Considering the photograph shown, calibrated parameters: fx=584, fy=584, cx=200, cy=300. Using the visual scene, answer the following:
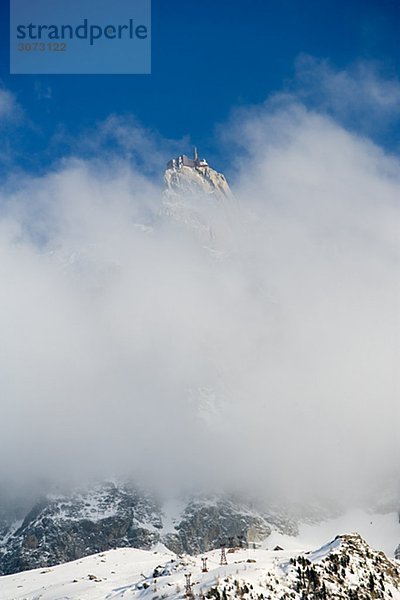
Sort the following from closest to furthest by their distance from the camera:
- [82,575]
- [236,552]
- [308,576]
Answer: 1. [308,576]
2. [82,575]
3. [236,552]

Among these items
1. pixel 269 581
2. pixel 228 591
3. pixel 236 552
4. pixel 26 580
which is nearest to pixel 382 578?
pixel 269 581

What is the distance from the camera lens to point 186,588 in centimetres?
4838

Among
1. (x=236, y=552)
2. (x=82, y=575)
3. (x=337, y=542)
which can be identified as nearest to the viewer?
(x=337, y=542)

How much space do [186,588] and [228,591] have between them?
13.1ft

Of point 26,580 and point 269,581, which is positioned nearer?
point 269,581

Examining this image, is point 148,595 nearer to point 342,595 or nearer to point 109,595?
point 109,595

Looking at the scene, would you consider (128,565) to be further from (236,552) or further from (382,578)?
(382,578)

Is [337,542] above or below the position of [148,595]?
above

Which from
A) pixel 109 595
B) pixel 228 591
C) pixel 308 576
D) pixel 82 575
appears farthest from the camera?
pixel 82 575

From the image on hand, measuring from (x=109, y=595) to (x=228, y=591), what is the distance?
65.9ft

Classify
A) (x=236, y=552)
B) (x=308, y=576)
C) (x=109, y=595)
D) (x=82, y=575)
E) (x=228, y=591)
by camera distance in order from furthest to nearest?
(x=236, y=552) → (x=82, y=575) → (x=109, y=595) → (x=308, y=576) → (x=228, y=591)

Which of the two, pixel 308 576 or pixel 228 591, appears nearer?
pixel 228 591

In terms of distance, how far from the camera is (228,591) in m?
46.4

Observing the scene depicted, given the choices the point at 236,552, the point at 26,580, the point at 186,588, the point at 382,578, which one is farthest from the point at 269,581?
the point at 26,580
